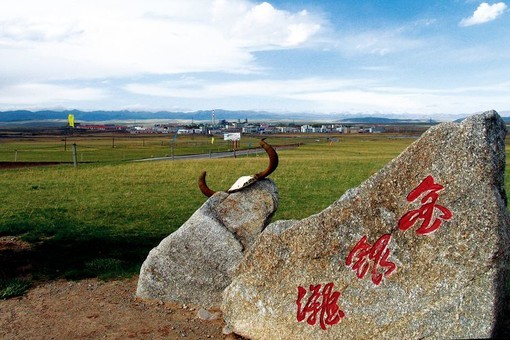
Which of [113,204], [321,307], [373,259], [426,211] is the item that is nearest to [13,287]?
[321,307]

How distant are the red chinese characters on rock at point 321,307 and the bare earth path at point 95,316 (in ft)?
5.65

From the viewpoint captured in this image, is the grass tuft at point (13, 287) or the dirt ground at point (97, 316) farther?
the grass tuft at point (13, 287)

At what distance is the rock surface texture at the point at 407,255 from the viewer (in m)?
6.46

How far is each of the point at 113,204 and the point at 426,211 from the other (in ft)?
55.4

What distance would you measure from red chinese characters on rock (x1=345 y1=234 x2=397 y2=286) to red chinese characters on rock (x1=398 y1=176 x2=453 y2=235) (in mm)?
392

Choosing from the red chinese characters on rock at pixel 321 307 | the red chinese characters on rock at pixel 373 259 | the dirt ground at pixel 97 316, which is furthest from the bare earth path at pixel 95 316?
the red chinese characters on rock at pixel 373 259

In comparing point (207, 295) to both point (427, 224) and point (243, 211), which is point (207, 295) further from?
point (427, 224)

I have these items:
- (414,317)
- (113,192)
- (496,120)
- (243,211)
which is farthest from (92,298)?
(113,192)

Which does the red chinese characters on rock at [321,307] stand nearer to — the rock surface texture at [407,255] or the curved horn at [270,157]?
the rock surface texture at [407,255]

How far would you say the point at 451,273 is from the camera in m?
6.55

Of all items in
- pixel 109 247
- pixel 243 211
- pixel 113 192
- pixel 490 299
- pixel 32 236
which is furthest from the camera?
pixel 113 192

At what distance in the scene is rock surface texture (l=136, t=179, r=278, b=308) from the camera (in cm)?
951

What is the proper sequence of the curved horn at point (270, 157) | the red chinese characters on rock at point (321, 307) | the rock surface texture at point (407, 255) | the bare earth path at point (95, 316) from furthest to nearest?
the curved horn at point (270, 157), the bare earth path at point (95, 316), the red chinese characters on rock at point (321, 307), the rock surface texture at point (407, 255)

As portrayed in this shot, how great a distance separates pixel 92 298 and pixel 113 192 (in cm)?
1567
